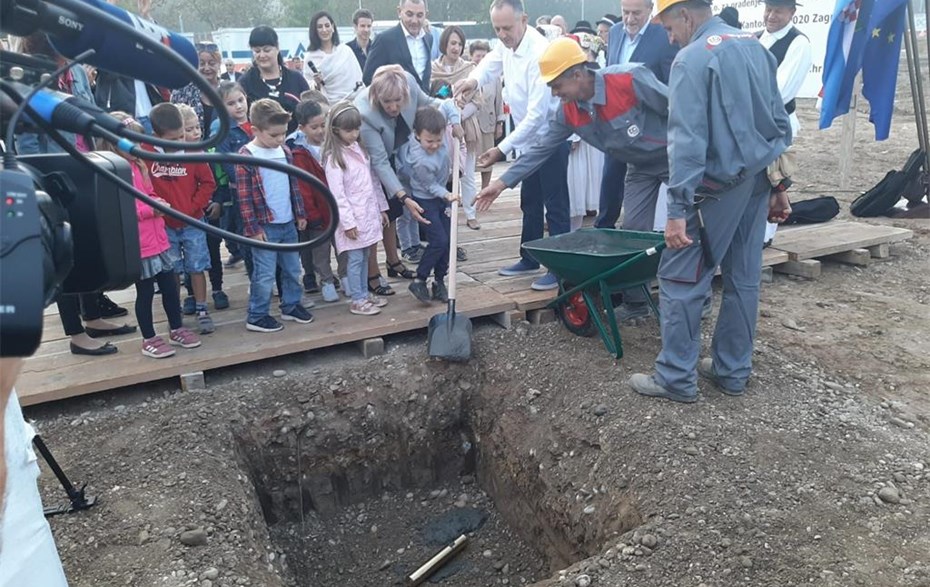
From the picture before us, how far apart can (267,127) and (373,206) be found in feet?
2.79

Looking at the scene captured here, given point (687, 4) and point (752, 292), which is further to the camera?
point (752, 292)

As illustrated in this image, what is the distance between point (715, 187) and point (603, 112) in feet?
3.27

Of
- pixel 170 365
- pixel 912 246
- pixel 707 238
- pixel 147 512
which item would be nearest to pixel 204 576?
pixel 147 512

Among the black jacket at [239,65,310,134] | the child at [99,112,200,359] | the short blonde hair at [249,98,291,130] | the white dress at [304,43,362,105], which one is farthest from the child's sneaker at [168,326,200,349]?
the white dress at [304,43,362,105]

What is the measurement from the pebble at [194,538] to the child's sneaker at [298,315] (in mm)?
1783

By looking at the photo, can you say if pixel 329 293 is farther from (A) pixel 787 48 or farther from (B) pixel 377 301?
(A) pixel 787 48

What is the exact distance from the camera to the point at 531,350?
4594 millimetres

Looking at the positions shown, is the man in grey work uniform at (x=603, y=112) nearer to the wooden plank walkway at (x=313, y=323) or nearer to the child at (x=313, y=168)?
the wooden plank walkway at (x=313, y=323)

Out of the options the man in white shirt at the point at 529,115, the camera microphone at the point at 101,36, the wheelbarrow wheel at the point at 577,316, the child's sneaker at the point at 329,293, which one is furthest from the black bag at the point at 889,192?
the camera microphone at the point at 101,36

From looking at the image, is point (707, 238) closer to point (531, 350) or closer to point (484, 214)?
point (531, 350)

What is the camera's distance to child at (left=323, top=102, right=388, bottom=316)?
15.0 feet

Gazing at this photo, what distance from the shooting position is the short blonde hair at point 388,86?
4.67 meters

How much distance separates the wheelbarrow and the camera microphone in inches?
109

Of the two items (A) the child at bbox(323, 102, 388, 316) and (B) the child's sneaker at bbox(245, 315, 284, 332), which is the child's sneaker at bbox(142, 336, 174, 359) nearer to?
(B) the child's sneaker at bbox(245, 315, 284, 332)
